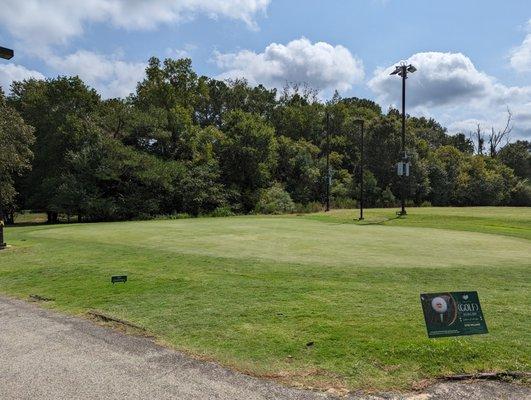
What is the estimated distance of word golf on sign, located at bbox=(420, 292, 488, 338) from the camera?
175 inches

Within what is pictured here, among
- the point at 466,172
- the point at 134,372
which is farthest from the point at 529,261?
the point at 466,172

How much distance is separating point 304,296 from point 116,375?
11.2 feet

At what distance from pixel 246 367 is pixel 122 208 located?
32333 millimetres

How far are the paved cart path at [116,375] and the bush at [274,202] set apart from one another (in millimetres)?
33464

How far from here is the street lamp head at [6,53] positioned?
1204cm

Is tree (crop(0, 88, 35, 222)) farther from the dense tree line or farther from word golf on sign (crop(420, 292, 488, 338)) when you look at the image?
word golf on sign (crop(420, 292, 488, 338))

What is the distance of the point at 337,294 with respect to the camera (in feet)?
23.1

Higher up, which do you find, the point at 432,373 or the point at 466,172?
the point at 466,172

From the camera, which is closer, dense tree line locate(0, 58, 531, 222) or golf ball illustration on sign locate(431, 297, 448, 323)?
golf ball illustration on sign locate(431, 297, 448, 323)

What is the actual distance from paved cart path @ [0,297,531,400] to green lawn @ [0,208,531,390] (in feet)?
0.92

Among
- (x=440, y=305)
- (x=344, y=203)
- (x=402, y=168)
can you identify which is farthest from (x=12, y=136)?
(x=344, y=203)

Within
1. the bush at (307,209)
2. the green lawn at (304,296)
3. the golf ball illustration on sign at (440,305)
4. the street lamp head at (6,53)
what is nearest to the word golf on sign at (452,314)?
the golf ball illustration on sign at (440,305)

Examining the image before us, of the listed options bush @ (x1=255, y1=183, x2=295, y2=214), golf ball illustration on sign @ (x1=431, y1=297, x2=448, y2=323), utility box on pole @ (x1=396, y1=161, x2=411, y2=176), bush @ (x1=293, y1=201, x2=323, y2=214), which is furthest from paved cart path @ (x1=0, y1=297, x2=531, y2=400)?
bush @ (x1=255, y1=183, x2=295, y2=214)

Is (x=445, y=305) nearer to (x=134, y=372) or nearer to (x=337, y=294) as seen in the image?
(x=337, y=294)
